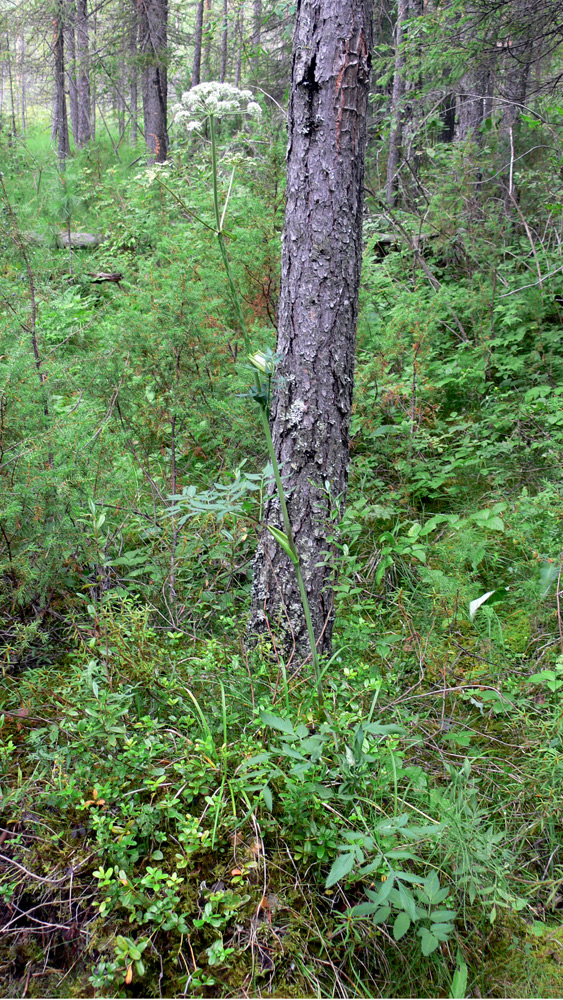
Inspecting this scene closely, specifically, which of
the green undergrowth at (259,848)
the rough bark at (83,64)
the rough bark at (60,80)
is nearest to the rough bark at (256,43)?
the rough bark at (83,64)

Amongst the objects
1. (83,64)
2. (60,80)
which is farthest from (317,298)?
(60,80)

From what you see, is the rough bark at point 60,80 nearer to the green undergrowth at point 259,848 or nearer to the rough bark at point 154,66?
the rough bark at point 154,66

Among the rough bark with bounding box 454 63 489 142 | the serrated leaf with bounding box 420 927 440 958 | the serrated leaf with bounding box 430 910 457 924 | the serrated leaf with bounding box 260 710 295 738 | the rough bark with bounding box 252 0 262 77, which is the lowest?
the serrated leaf with bounding box 420 927 440 958

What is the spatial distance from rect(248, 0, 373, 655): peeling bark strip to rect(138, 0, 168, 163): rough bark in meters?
7.99

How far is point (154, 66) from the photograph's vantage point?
30.5 feet

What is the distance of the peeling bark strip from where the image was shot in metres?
2.40

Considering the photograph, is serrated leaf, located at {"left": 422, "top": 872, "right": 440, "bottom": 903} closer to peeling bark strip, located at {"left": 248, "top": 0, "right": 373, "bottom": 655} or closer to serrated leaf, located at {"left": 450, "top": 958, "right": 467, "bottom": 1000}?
serrated leaf, located at {"left": 450, "top": 958, "right": 467, "bottom": 1000}

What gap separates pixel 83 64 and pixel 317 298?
36.4 feet

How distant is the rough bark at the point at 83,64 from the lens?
34.1 ft

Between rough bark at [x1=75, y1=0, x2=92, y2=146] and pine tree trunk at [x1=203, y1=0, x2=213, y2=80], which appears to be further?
rough bark at [x1=75, y1=0, x2=92, y2=146]

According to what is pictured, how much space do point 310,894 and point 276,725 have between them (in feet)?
1.81

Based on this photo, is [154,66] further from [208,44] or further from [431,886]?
[431,886]

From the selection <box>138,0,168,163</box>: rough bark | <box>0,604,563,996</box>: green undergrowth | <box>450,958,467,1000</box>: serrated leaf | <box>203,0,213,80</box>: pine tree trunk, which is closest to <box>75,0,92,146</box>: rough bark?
<box>138,0,168,163</box>: rough bark

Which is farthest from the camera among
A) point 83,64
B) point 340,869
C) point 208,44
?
point 208,44
